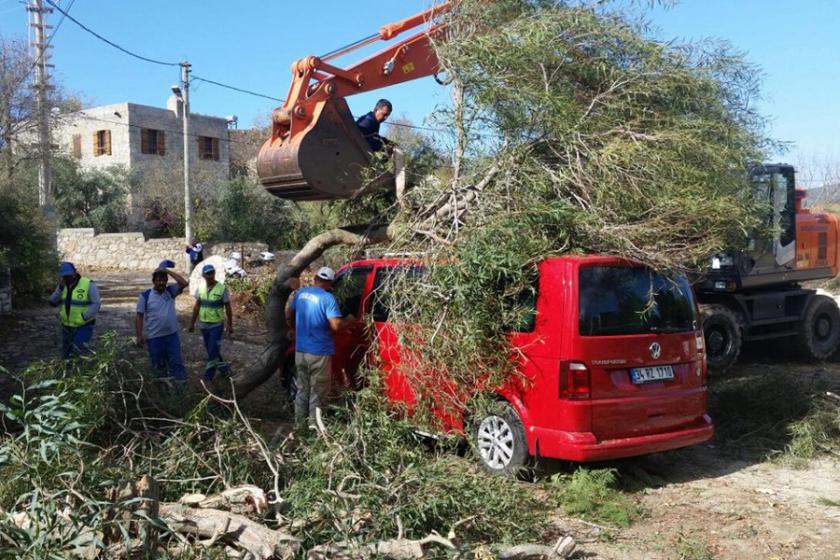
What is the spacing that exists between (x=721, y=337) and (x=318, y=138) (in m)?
6.29

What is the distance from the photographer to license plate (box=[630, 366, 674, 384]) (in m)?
5.79

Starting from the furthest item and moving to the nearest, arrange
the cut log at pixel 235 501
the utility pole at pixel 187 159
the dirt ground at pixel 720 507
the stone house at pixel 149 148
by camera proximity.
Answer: the stone house at pixel 149 148, the utility pole at pixel 187 159, the dirt ground at pixel 720 507, the cut log at pixel 235 501

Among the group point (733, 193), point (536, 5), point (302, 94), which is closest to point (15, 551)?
point (302, 94)

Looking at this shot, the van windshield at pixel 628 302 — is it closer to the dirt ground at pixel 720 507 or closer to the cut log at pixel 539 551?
the dirt ground at pixel 720 507

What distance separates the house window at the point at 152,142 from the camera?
34750mm

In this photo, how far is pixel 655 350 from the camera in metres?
5.90

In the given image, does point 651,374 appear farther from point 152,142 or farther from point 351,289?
point 152,142

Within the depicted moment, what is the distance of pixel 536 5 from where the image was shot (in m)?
7.04

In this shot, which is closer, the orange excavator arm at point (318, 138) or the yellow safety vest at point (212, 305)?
the orange excavator arm at point (318, 138)

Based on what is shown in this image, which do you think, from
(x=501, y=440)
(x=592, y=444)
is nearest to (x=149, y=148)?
(x=501, y=440)

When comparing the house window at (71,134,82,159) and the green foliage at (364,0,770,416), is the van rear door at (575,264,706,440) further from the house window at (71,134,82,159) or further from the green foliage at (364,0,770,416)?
the house window at (71,134,82,159)

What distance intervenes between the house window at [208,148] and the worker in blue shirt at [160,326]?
3034 centimetres

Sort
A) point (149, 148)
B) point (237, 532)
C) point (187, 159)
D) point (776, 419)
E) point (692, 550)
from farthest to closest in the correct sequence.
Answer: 1. point (149, 148)
2. point (187, 159)
3. point (776, 419)
4. point (692, 550)
5. point (237, 532)

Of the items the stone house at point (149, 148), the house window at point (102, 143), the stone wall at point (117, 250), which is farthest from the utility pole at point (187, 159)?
the house window at point (102, 143)
